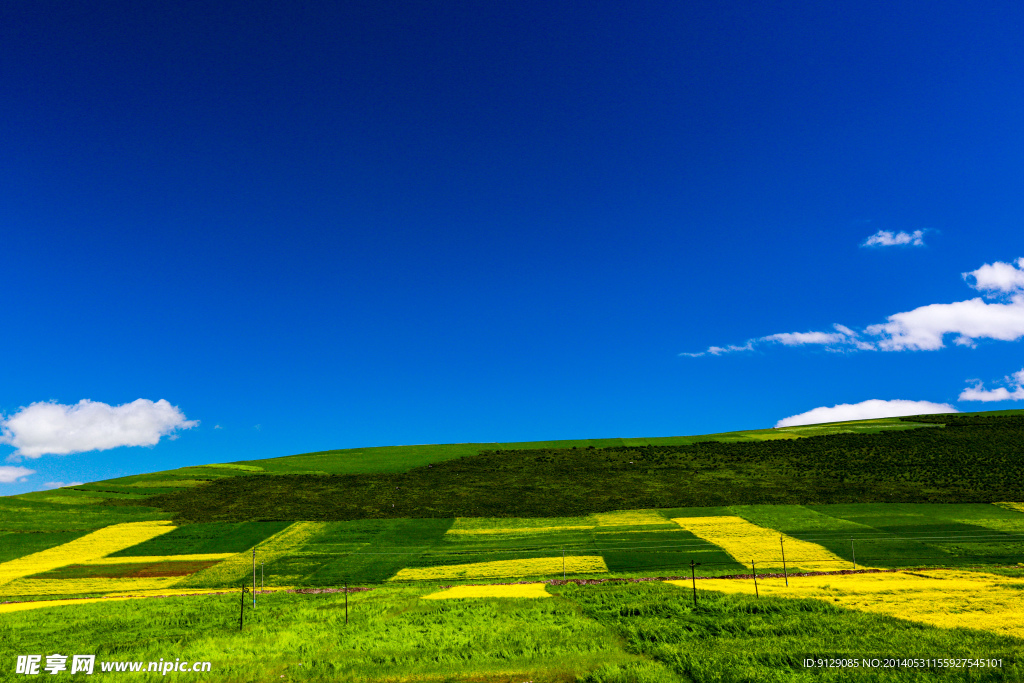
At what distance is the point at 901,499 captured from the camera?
7656 centimetres

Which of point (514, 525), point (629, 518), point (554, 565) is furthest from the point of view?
point (629, 518)

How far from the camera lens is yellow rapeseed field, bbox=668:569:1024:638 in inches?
1048

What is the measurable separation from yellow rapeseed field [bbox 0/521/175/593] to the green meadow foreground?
424 millimetres

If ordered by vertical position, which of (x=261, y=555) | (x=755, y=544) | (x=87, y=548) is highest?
(x=87, y=548)

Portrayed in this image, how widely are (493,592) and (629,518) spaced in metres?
37.3

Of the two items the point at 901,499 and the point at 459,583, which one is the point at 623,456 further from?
the point at 459,583

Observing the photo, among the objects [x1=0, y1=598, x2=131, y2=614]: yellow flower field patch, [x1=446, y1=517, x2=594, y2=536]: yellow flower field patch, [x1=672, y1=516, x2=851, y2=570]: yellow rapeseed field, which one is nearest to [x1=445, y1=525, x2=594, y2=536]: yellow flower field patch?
[x1=446, y1=517, x2=594, y2=536]: yellow flower field patch

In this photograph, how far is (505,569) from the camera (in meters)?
49.5

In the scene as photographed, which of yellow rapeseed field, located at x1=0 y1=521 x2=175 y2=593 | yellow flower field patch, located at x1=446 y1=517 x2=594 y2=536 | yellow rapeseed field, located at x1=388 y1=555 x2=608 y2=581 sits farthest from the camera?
yellow flower field patch, located at x1=446 y1=517 x2=594 y2=536

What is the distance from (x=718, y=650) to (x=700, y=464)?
90.5 m

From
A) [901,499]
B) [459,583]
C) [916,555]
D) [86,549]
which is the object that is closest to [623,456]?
[901,499]

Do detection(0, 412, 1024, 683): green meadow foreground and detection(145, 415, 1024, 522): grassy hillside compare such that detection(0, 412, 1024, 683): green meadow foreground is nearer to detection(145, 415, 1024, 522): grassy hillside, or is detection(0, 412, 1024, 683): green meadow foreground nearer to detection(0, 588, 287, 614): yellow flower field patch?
detection(0, 588, 287, 614): yellow flower field patch

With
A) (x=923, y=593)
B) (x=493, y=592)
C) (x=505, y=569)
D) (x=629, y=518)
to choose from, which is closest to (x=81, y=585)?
(x=505, y=569)

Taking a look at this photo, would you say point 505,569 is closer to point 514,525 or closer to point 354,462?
point 514,525
